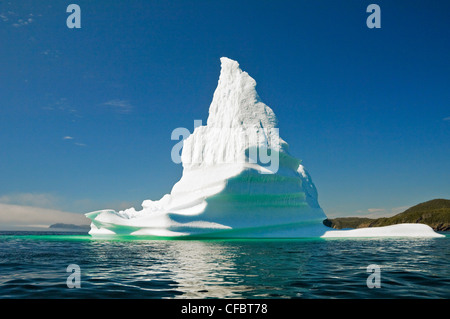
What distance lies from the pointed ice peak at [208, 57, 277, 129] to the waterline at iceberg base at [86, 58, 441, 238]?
106mm

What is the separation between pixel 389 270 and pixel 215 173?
22.4m

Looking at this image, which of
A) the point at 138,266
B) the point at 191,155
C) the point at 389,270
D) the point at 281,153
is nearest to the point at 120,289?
the point at 138,266

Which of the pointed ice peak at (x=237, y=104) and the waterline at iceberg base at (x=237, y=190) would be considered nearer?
the waterline at iceberg base at (x=237, y=190)

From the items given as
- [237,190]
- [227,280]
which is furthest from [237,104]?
[227,280]

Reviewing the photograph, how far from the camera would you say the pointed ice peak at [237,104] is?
34469 millimetres

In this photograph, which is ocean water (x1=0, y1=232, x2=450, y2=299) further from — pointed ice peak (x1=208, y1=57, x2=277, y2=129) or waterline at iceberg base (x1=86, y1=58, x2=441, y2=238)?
pointed ice peak (x1=208, y1=57, x2=277, y2=129)

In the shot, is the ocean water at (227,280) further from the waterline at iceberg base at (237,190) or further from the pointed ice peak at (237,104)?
the pointed ice peak at (237,104)

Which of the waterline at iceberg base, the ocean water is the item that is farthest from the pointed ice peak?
the ocean water

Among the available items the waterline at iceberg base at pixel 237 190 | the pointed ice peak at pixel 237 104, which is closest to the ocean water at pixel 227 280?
the waterline at iceberg base at pixel 237 190

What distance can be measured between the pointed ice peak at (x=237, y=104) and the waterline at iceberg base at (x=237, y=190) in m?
0.11

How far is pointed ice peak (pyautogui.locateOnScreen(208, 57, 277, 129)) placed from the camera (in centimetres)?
3447

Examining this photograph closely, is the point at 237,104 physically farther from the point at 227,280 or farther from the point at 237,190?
the point at 227,280

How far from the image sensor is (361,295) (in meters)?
7.21

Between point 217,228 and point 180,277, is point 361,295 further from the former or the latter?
point 217,228
